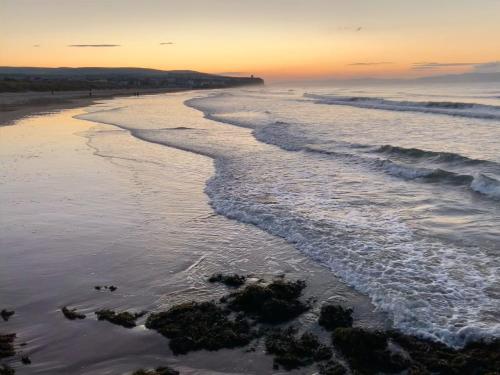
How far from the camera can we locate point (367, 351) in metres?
5.39

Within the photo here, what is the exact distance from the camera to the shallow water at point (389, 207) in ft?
22.6

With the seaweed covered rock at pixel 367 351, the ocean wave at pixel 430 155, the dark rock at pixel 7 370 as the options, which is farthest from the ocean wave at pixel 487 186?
the dark rock at pixel 7 370

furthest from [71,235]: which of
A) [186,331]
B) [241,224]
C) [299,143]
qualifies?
[299,143]

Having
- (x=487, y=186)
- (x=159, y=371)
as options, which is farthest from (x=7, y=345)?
(x=487, y=186)

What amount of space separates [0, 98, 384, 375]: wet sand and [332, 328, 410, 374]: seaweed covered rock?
574 mm

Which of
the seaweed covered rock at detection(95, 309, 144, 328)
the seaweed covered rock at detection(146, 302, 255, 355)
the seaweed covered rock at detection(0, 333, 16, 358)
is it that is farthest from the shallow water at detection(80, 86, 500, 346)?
the seaweed covered rock at detection(0, 333, 16, 358)

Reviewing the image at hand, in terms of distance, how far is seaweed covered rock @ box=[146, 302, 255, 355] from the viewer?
A: 564 centimetres

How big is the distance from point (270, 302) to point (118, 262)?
306cm

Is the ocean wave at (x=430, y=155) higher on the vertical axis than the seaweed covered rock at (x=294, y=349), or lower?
higher

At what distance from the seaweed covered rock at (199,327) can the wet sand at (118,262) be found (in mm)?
149

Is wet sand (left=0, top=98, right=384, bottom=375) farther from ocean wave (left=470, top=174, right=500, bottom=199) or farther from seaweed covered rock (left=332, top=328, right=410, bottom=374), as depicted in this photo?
ocean wave (left=470, top=174, right=500, bottom=199)

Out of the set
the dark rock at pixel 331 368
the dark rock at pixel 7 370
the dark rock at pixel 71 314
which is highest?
the dark rock at pixel 7 370

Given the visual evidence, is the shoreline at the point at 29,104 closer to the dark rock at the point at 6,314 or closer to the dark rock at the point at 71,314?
the dark rock at the point at 6,314

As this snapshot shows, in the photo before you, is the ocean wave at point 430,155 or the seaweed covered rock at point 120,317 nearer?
the seaweed covered rock at point 120,317
